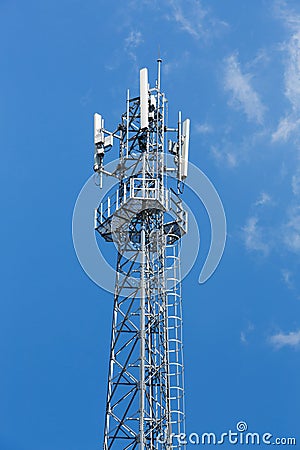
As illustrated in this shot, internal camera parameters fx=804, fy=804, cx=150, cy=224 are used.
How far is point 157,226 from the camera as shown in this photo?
91.2ft

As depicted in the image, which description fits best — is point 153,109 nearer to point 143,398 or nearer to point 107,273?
point 107,273

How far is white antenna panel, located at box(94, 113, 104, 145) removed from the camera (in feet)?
93.6

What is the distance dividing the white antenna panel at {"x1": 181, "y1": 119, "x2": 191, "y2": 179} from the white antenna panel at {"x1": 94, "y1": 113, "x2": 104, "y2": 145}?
2951 millimetres

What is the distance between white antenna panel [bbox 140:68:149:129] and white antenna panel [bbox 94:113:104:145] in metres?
1.83

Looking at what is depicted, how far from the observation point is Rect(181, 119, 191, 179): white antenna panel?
28.5 m

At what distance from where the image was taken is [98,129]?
28.8m

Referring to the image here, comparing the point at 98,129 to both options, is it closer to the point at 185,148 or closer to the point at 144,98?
the point at 144,98

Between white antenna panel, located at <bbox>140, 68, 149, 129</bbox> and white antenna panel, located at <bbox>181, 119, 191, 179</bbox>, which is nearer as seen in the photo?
white antenna panel, located at <bbox>140, 68, 149, 129</bbox>

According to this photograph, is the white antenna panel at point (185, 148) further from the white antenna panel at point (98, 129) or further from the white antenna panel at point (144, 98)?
the white antenna panel at point (98, 129)

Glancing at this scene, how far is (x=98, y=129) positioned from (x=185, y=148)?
3188 millimetres

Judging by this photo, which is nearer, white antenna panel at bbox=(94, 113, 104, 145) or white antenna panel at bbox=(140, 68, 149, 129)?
white antenna panel at bbox=(140, 68, 149, 129)

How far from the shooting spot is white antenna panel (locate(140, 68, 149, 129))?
27562 mm

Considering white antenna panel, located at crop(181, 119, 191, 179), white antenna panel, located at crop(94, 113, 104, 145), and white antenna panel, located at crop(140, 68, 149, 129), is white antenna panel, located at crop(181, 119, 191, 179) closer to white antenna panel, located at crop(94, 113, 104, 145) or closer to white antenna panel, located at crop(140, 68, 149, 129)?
white antenna panel, located at crop(140, 68, 149, 129)

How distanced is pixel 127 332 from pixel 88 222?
4.47m
